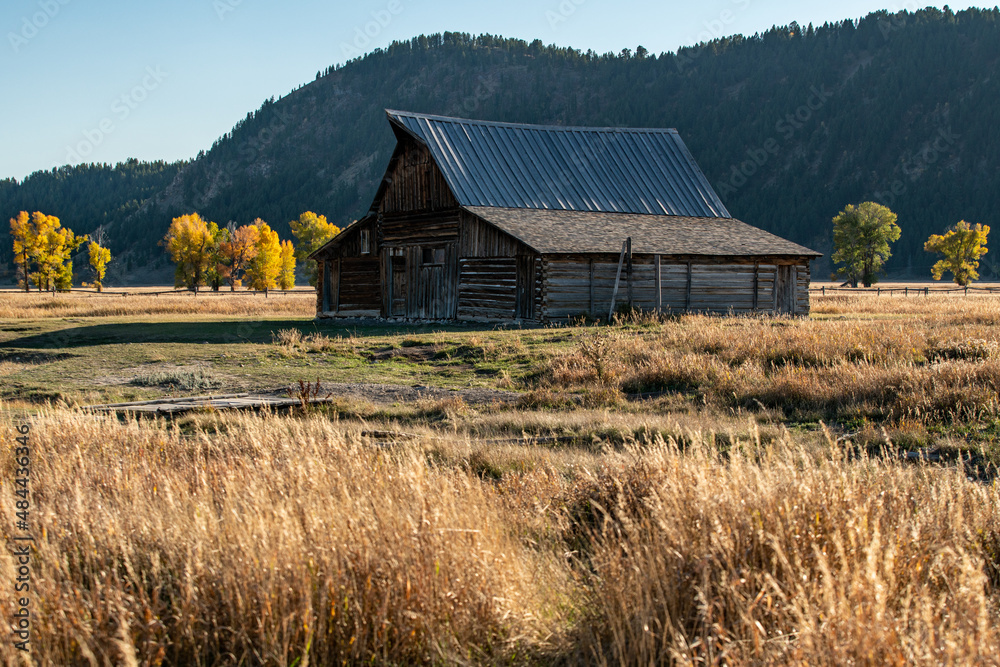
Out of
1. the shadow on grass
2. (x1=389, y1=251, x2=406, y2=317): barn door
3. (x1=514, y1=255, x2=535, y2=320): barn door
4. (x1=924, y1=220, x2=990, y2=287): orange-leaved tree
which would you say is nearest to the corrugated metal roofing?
(x1=514, y1=255, x2=535, y2=320): barn door

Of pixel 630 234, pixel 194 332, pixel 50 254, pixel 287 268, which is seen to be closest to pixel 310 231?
pixel 287 268

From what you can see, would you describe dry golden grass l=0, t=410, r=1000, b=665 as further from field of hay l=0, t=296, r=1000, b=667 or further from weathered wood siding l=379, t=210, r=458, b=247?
weathered wood siding l=379, t=210, r=458, b=247

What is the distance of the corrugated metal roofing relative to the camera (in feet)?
101

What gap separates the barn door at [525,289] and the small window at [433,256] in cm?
449

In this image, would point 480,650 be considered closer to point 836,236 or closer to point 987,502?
point 987,502

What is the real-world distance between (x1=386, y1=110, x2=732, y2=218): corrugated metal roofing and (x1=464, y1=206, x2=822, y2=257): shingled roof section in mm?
928

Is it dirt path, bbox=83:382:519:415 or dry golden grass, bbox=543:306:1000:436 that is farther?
dirt path, bbox=83:382:519:415

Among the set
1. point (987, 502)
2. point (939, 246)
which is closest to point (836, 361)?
point (987, 502)

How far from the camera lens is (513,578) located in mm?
4039

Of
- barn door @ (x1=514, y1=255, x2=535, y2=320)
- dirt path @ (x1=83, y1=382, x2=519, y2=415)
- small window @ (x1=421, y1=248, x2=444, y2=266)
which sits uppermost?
small window @ (x1=421, y1=248, x2=444, y2=266)

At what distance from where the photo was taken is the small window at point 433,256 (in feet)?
99.2

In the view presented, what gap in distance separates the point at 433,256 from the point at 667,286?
914 cm

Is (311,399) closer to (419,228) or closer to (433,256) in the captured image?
(433,256)

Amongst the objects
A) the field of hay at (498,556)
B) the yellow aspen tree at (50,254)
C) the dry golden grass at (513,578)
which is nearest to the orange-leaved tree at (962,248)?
the field of hay at (498,556)
